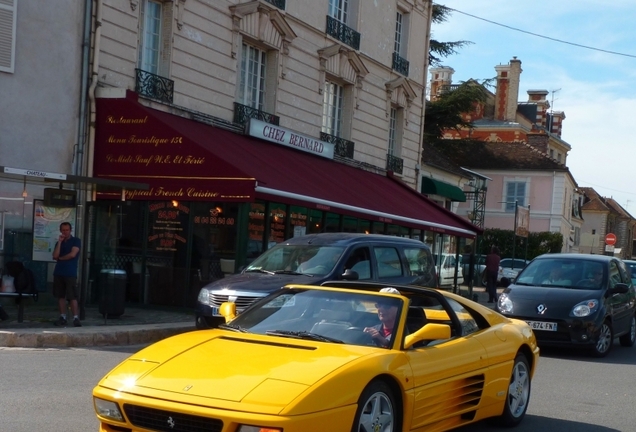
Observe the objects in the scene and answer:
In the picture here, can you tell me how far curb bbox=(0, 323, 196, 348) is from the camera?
11969 mm

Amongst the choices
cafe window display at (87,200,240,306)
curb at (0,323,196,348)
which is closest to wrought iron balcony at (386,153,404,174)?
cafe window display at (87,200,240,306)

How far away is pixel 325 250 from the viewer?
13570 mm

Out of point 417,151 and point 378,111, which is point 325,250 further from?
point 417,151

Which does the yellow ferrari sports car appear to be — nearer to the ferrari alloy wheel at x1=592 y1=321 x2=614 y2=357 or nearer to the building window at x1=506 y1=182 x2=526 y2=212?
the ferrari alloy wheel at x1=592 y1=321 x2=614 y2=357

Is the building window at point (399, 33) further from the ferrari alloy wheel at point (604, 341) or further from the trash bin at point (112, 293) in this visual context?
the trash bin at point (112, 293)

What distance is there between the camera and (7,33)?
15.8m

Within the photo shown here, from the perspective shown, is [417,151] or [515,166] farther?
[515,166]

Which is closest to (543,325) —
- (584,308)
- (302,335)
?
(584,308)

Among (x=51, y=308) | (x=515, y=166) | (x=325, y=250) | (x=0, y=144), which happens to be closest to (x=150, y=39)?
(x=0, y=144)

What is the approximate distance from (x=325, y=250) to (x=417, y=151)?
17901mm

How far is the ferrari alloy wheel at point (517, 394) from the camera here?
8062 millimetres

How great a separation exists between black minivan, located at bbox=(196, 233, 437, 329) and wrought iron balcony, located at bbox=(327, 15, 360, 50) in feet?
37.3

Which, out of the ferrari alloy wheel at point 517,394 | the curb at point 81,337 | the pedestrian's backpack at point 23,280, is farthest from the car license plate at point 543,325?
the pedestrian's backpack at point 23,280

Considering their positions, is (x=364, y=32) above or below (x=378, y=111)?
above
